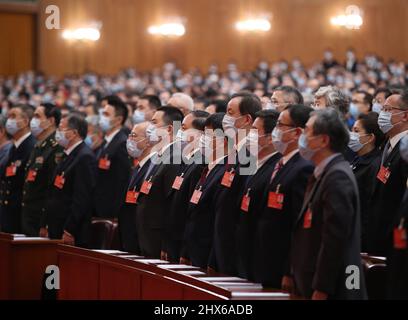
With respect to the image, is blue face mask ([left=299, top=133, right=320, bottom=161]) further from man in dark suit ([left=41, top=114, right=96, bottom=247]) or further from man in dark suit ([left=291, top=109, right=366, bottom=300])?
man in dark suit ([left=41, top=114, right=96, bottom=247])

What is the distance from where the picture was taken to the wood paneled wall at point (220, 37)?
74.0 ft

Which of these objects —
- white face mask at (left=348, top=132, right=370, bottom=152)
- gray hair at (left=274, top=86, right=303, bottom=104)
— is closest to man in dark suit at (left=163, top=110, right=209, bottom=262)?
gray hair at (left=274, top=86, right=303, bottom=104)

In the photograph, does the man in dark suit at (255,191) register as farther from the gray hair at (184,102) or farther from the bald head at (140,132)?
the gray hair at (184,102)

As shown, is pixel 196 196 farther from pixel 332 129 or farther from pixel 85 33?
pixel 85 33

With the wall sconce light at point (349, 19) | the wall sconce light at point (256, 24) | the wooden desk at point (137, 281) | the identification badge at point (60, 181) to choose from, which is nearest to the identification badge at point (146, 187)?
the wooden desk at point (137, 281)

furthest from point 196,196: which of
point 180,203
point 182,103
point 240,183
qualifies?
point 182,103

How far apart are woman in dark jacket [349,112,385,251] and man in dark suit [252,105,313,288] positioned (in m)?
0.88

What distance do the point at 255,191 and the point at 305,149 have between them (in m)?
0.62

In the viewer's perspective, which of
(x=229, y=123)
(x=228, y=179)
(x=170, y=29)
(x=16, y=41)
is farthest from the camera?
(x=16, y=41)

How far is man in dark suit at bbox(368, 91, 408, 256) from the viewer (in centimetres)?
525

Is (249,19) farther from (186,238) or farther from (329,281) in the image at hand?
(329,281)

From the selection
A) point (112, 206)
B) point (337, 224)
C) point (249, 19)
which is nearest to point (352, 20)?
point (249, 19)

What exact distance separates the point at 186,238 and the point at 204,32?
18.1 m

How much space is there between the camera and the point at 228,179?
5367 millimetres
